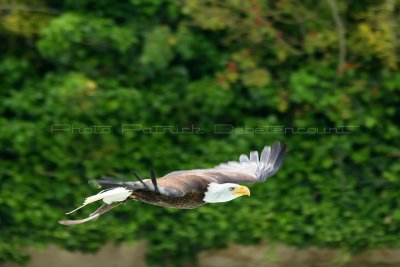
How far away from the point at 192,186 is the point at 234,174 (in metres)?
0.70

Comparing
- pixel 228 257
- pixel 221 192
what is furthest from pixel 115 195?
pixel 228 257

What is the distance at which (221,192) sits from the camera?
518cm

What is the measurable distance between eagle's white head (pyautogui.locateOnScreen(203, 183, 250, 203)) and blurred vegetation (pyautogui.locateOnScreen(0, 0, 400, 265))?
2368 mm

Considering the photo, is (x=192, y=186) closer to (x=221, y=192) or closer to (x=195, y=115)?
(x=221, y=192)

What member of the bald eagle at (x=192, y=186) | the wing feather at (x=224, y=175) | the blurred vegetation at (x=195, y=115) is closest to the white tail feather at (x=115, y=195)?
the bald eagle at (x=192, y=186)

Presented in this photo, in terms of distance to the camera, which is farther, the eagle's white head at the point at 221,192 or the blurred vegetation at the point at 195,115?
the blurred vegetation at the point at 195,115

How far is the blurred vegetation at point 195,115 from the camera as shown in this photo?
24.9 ft

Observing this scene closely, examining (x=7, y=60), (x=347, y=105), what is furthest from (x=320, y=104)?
(x=7, y=60)

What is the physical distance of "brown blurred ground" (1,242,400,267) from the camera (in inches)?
319

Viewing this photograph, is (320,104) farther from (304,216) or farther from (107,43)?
(107,43)

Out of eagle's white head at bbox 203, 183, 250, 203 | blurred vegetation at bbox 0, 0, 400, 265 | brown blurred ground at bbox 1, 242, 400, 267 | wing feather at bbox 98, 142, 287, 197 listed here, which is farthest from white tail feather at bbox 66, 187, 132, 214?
brown blurred ground at bbox 1, 242, 400, 267

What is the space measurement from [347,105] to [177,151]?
1436 mm

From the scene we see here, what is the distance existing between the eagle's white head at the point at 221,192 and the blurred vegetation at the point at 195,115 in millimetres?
2368

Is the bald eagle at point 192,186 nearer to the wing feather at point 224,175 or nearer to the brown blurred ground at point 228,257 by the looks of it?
the wing feather at point 224,175
